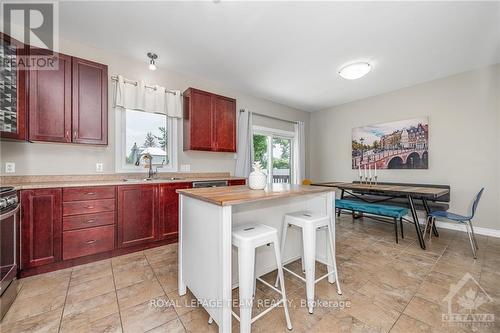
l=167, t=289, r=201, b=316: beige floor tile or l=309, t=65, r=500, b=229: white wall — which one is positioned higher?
l=309, t=65, r=500, b=229: white wall

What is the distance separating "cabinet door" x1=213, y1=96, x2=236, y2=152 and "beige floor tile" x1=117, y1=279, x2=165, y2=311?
2.15 meters

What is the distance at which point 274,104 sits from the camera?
15.6 ft

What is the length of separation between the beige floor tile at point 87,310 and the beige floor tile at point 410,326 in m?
2.01

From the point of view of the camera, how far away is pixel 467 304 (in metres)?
1.56

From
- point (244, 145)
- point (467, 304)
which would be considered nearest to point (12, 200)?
point (244, 145)

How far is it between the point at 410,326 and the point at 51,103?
380 centimetres

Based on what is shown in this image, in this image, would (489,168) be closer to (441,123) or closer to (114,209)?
(441,123)

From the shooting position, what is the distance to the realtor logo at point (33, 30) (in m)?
1.97

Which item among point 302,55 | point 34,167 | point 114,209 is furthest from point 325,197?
point 34,167

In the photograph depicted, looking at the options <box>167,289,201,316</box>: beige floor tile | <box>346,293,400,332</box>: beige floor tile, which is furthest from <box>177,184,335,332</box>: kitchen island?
<box>346,293,400,332</box>: beige floor tile

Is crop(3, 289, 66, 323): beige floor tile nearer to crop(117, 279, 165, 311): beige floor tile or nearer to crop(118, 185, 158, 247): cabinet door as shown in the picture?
crop(117, 279, 165, 311): beige floor tile

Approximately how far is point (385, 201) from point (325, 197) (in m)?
2.22

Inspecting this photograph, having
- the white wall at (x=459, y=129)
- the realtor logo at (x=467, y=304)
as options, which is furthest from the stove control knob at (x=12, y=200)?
the white wall at (x=459, y=129)

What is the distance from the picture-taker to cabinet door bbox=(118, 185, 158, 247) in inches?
92.2
